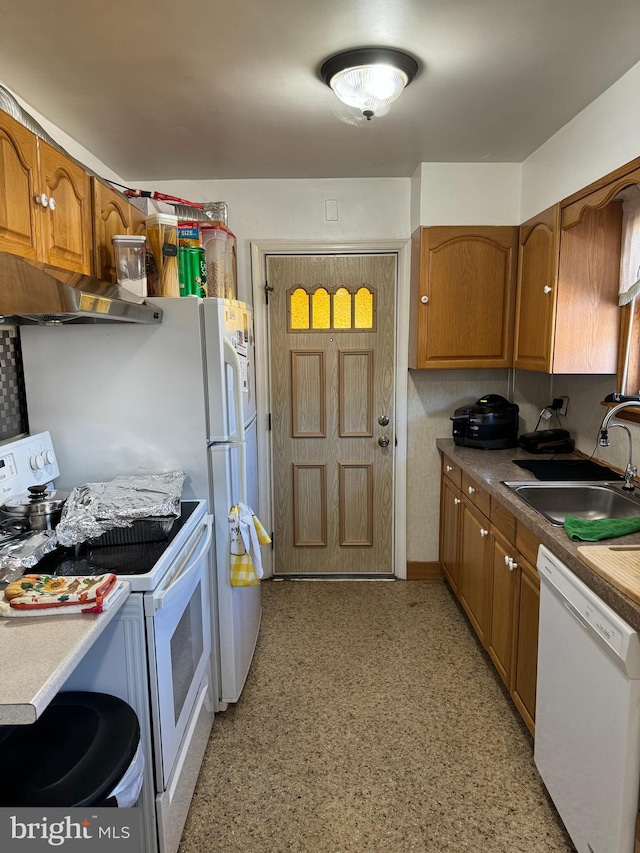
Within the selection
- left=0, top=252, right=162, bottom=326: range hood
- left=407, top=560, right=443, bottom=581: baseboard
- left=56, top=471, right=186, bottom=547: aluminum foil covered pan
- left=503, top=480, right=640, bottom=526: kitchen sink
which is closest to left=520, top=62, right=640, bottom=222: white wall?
left=503, top=480, right=640, bottom=526: kitchen sink

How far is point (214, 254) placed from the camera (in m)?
2.35

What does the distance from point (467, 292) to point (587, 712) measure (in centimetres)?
210

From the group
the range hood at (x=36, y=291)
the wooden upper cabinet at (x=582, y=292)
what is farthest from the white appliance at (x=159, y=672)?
the wooden upper cabinet at (x=582, y=292)

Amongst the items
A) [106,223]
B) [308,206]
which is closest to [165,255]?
[106,223]

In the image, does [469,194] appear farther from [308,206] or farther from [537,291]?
[308,206]

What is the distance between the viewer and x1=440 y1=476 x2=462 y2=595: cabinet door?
2971mm

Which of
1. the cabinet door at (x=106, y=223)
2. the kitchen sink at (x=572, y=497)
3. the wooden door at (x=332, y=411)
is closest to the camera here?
the cabinet door at (x=106, y=223)

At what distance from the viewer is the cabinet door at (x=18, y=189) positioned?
1.47 meters

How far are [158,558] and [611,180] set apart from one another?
204 cm

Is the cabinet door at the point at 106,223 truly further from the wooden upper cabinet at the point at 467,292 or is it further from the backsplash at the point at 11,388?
the wooden upper cabinet at the point at 467,292

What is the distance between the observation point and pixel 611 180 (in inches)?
78.2

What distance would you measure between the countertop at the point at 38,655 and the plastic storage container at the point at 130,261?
3.69ft

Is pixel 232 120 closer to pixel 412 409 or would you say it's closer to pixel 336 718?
pixel 412 409

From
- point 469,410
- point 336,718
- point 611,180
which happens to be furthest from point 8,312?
point 469,410
